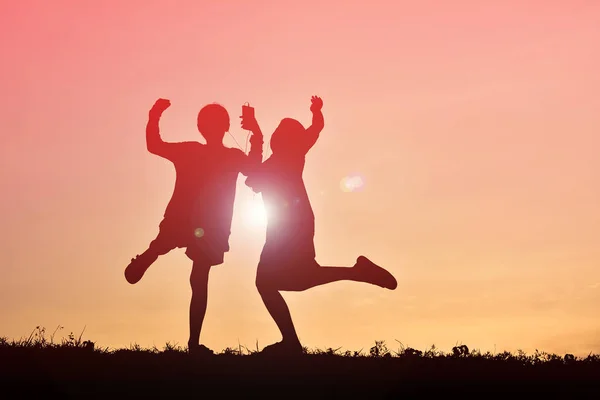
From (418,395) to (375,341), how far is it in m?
2.98

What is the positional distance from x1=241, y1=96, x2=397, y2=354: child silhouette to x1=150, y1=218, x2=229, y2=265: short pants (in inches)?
35.1

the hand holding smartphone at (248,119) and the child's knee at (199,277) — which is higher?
the hand holding smartphone at (248,119)

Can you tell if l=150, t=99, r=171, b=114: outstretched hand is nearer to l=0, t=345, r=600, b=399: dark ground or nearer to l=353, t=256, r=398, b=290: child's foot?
l=0, t=345, r=600, b=399: dark ground

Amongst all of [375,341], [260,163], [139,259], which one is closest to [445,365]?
[375,341]

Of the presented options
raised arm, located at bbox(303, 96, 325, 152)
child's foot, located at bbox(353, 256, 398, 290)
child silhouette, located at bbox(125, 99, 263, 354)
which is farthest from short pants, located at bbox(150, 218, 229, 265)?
child's foot, located at bbox(353, 256, 398, 290)

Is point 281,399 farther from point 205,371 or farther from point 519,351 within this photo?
point 519,351

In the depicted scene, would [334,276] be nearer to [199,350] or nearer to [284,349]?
[284,349]

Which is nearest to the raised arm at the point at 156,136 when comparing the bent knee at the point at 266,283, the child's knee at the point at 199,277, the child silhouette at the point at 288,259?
the child silhouette at the point at 288,259

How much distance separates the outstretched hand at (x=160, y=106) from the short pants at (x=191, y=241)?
1711 millimetres

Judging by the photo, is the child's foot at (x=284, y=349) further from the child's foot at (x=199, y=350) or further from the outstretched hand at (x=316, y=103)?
the outstretched hand at (x=316, y=103)

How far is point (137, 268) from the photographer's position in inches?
464

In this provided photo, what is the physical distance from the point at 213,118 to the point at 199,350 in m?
3.42

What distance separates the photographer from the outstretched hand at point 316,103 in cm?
1216

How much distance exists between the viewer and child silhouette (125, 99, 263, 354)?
11.9 m
